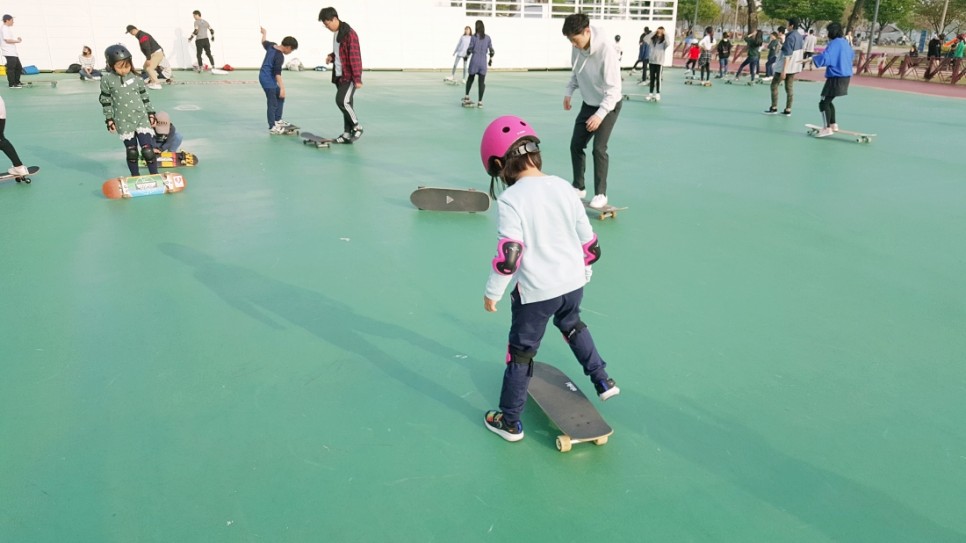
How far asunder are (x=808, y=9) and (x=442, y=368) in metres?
66.4

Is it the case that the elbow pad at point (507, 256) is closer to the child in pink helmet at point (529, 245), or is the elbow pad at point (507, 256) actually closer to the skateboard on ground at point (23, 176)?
the child in pink helmet at point (529, 245)

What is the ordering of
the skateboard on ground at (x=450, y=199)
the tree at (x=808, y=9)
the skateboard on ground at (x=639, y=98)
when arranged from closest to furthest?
the skateboard on ground at (x=450, y=199) → the skateboard on ground at (x=639, y=98) → the tree at (x=808, y=9)

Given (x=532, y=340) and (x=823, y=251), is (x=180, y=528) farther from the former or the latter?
(x=823, y=251)

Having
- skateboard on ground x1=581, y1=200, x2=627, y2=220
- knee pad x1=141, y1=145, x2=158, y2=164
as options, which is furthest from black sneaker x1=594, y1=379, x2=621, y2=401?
knee pad x1=141, y1=145, x2=158, y2=164

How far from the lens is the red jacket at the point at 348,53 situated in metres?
9.43

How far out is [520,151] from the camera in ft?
8.83

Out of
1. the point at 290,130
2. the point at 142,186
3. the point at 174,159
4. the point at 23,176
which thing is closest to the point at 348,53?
the point at 290,130

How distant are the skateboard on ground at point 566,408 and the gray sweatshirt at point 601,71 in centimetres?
342

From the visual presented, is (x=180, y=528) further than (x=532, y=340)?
No

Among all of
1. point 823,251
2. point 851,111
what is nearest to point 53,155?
point 823,251

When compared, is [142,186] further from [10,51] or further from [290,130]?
[10,51]

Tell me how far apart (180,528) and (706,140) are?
10588 millimetres

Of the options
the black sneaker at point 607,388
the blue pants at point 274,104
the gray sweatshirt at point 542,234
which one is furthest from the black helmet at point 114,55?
the black sneaker at point 607,388

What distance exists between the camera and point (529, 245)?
8.81 feet
